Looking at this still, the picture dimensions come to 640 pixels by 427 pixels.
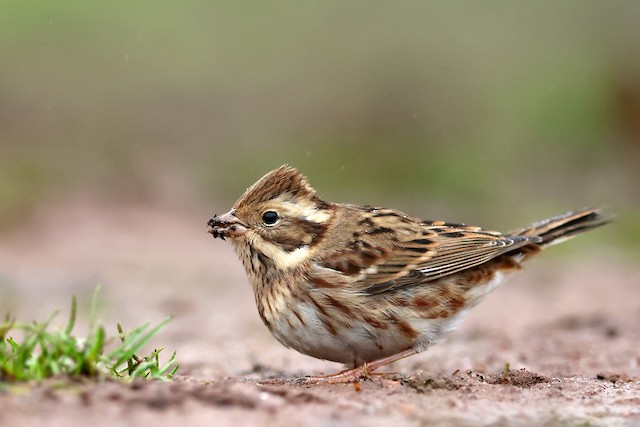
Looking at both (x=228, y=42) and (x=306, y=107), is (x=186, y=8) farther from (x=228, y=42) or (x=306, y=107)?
(x=306, y=107)

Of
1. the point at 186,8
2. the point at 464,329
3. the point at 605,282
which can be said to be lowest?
the point at 464,329

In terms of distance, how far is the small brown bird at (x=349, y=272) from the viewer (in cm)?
698

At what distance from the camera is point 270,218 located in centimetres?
734

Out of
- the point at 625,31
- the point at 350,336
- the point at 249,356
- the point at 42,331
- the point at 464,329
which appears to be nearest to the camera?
the point at 42,331

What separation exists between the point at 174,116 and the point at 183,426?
60.3 feet

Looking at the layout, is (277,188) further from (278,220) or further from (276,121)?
(276,121)

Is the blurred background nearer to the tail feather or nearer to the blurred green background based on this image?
the blurred green background

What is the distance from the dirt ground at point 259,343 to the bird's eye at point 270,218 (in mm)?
1127

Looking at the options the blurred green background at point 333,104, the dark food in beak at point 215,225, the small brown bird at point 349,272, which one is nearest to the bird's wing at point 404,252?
the small brown bird at point 349,272

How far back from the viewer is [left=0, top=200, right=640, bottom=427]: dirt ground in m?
5.13

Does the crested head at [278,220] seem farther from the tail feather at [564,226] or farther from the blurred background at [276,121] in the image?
the blurred background at [276,121]

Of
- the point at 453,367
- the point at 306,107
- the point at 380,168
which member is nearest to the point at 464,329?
the point at 453,367

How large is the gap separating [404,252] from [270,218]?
1.00 m

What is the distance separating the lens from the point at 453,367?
339 inches
